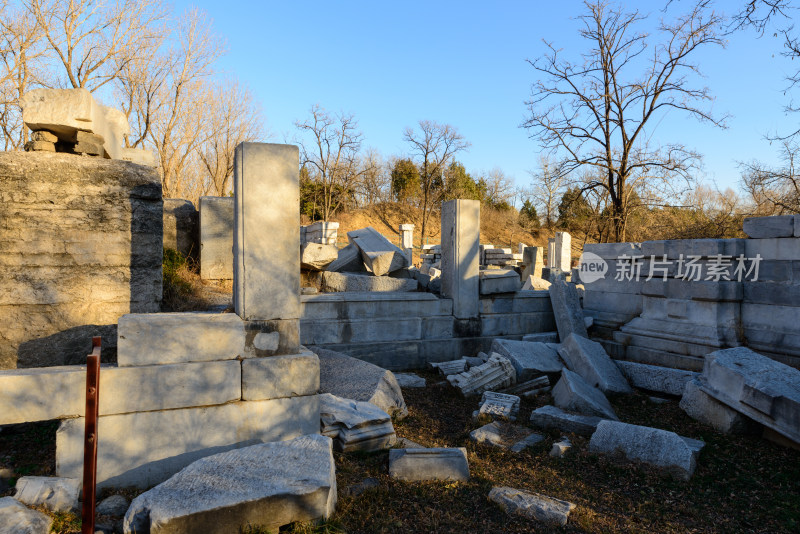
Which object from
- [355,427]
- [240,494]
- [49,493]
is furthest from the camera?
[355,427]

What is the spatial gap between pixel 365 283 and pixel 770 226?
5680 millimetres

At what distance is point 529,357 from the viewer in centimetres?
675

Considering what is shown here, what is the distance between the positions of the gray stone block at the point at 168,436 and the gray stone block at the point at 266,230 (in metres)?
0.59

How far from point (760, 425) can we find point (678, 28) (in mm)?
15552

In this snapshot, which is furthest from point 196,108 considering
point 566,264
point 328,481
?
point 328,481

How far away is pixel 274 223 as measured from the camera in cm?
389

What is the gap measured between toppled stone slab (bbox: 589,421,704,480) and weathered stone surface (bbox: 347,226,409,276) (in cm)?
442

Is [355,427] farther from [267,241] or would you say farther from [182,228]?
[182,228]

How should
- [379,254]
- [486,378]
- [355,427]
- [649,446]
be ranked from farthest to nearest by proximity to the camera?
[379,254] < [486,378] < [649,446] < [355,427]

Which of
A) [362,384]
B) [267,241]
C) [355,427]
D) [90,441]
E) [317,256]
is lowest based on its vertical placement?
[355,427]

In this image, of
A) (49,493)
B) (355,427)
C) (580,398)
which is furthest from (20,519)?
(580,398)

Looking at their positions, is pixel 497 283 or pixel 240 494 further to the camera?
pixel 497 283

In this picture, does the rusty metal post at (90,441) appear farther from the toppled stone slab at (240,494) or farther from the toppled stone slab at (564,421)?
the toppled stone slab at (564,421)

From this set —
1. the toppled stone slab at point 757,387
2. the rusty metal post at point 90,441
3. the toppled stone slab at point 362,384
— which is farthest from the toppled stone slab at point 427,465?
the toppled stone slab at point 757,387
